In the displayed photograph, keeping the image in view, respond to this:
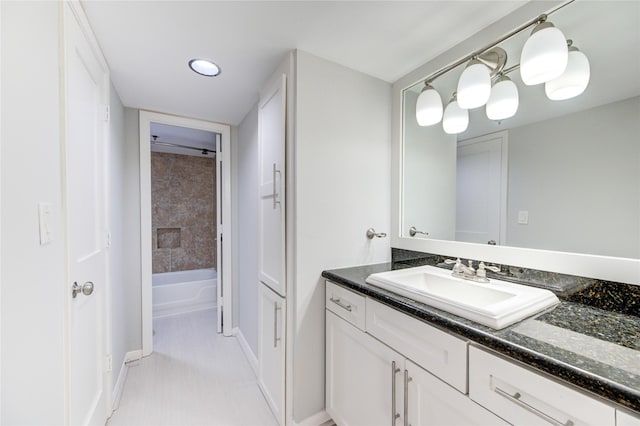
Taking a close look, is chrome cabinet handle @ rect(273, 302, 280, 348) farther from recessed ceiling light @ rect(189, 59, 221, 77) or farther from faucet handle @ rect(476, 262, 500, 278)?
recessed ceiling light @ rect(189, 59, 221, 77)

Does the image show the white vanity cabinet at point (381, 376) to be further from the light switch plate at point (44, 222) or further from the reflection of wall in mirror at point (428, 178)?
the light switch plate at point (44, 222)

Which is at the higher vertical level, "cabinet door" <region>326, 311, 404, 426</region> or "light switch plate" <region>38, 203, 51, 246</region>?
"light switch plate" <region>38, 203, 51, 246</region>

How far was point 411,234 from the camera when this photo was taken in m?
1.70

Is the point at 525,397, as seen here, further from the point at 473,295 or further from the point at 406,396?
the point at 473,295

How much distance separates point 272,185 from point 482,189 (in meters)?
1.22

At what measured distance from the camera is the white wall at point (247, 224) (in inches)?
83.6

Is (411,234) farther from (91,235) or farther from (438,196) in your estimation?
(91,235)

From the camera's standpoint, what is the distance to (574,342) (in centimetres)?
69

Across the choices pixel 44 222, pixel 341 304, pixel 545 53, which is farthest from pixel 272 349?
pixel 545 53

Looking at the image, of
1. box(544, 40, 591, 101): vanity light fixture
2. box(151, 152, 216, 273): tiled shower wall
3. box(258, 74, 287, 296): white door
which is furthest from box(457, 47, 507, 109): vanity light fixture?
box(151, 152, 216, 273): tiled shower wall

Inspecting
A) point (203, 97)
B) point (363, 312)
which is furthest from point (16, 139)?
point (203, 97)

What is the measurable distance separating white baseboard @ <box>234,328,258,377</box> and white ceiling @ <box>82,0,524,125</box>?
7.10 feet

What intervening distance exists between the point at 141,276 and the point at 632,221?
3.09 meters

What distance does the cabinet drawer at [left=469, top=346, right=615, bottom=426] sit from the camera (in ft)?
1.88
